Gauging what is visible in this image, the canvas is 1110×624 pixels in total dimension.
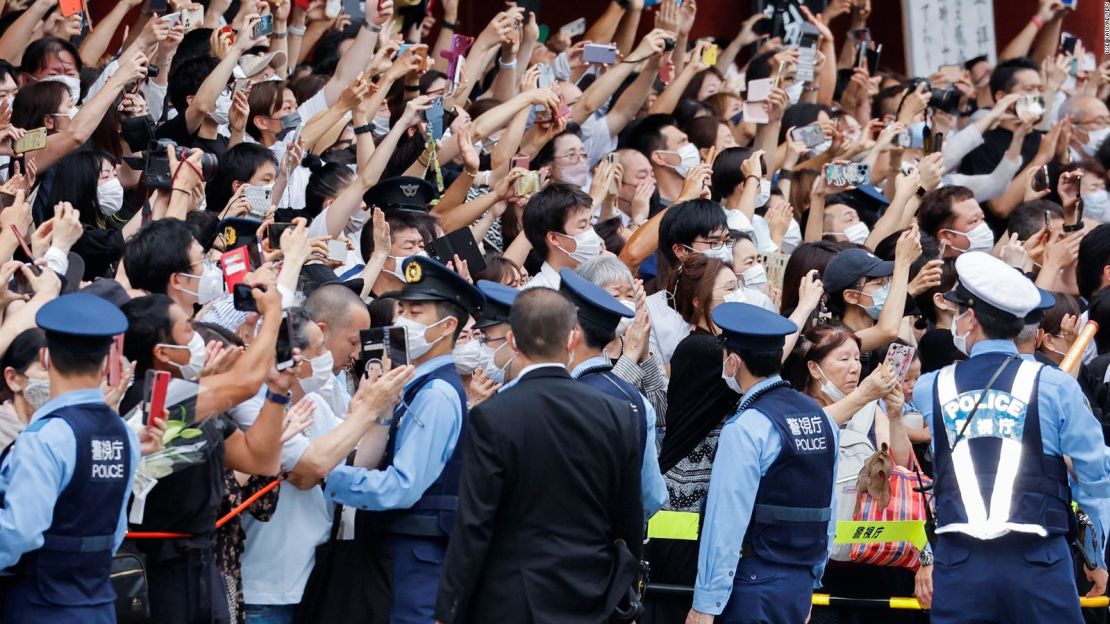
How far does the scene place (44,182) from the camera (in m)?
7.34

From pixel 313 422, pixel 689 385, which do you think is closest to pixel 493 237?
pixel 689 385

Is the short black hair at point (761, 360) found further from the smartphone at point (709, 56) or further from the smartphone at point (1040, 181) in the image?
the smartphone at point (1040, 181)

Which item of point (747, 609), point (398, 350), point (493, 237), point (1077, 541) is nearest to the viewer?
point (398, 350)

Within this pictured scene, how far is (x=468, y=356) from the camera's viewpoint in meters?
6.19

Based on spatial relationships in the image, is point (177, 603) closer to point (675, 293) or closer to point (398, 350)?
point (398, 350)

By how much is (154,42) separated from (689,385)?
3.33 m

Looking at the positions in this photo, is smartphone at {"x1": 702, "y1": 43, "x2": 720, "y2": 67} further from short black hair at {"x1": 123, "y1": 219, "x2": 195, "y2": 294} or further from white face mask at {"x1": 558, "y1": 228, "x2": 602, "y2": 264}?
short black hair at {"x1": 123, "y1": 219, "x2": 195, "y2": 294}

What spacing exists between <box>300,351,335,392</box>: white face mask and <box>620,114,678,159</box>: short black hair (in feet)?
13.6

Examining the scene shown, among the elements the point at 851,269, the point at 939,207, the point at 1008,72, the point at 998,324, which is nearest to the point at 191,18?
the point at 851,269

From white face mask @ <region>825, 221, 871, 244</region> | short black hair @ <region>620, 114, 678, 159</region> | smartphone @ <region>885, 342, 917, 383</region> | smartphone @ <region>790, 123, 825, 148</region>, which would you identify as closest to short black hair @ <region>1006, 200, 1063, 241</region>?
white face mask @ <region>825, 221, 871, 244</region>

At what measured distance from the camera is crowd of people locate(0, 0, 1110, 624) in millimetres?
4805

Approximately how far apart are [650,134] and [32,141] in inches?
152

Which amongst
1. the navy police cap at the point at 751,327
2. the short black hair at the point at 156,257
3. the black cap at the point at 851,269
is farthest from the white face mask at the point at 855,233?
the short black hair at the point at 156,257

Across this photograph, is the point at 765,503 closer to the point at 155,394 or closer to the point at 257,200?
the point at 155,394
